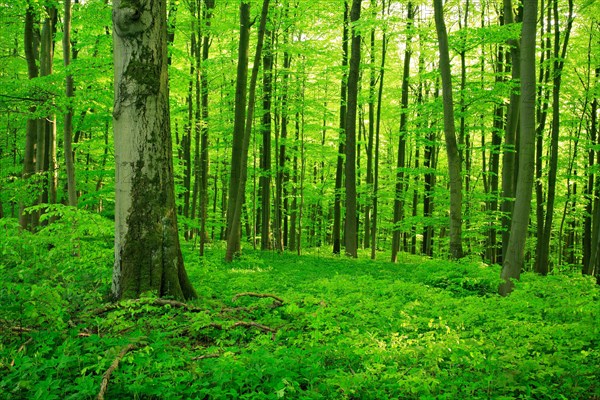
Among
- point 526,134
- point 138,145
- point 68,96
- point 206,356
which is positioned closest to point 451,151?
point 526,134

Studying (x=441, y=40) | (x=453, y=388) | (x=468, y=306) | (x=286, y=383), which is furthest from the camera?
(x=441, y=40)

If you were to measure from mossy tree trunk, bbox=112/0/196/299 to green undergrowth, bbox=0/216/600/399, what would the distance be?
0.43 meters

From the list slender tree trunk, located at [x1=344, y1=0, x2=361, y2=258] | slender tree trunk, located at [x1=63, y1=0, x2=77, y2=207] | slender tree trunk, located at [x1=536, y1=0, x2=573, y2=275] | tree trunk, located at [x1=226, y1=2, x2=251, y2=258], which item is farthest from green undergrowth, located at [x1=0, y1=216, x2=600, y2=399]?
slender tree trunk, located at [x1=536, y1=0, x2=573, y2=275]

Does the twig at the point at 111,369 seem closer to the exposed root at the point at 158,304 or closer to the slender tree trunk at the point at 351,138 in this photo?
the exposed root at the point at 158,304

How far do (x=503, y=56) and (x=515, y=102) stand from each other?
661cm

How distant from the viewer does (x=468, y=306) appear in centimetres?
599

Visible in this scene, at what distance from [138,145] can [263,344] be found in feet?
9.39

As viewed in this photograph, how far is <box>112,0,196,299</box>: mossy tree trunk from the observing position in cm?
491

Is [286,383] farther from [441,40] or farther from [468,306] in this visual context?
[441,40]

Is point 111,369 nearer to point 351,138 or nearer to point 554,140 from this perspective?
point 351,138

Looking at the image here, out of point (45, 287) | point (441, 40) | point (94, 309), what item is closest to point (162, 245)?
point (94, 309)

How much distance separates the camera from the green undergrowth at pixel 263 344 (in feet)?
10.1

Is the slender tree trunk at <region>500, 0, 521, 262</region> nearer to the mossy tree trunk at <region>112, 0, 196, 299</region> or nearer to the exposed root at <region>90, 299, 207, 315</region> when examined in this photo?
the exposed root at <region>90, 299, 207, 315</region>

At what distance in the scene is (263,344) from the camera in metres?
4.07
